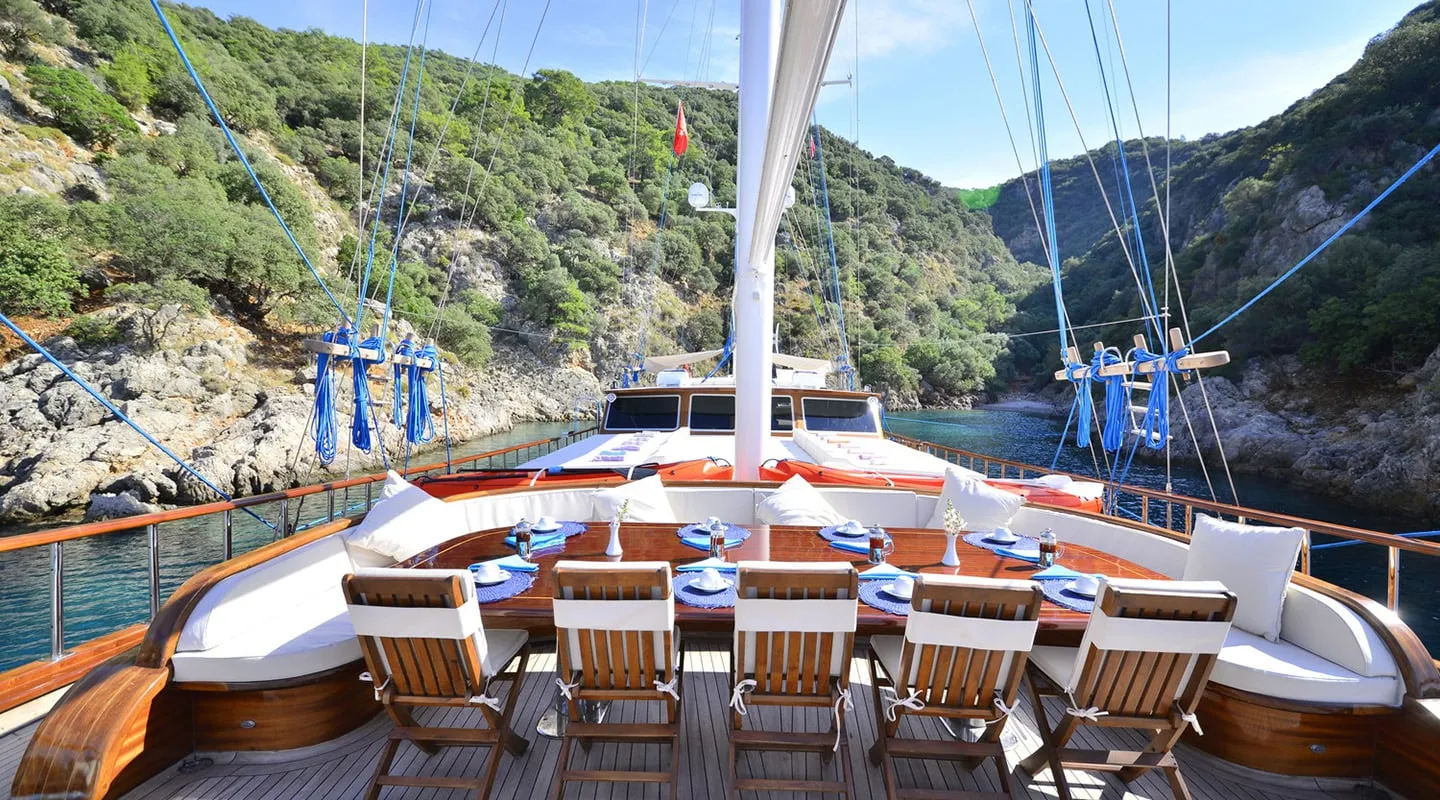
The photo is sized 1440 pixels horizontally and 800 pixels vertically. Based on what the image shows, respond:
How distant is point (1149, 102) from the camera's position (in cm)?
502

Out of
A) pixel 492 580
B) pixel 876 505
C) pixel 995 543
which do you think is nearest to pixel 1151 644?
pixel 995 543

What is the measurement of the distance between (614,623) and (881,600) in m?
0.91

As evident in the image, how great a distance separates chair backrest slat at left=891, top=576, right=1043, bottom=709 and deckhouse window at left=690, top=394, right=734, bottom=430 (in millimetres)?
5540

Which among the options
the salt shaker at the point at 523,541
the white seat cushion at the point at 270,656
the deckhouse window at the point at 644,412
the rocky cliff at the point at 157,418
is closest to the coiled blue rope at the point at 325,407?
the white seat cushion at the point at 270,656

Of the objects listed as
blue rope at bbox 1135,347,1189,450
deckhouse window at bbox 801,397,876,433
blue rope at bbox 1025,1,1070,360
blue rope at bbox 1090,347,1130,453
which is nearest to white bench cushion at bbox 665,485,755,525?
blue rope at bbox 1025,1,1070,360

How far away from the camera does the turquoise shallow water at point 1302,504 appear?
8.75 m

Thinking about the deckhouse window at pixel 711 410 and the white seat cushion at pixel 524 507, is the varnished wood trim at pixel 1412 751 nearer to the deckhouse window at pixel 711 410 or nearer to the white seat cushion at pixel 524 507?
the white seat cushion at pixel 524 507

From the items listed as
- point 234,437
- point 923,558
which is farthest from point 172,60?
point 923,558

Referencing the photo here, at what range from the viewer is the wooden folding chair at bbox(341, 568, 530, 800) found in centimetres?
159

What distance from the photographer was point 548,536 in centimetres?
268

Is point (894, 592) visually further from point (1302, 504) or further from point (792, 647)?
point (1302, 504)

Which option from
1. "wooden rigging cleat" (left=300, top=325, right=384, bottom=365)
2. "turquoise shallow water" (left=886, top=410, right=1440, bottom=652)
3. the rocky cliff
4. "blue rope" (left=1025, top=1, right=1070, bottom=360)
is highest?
"blue rope" (left=1025, top=1, right=1070, bottom=360)

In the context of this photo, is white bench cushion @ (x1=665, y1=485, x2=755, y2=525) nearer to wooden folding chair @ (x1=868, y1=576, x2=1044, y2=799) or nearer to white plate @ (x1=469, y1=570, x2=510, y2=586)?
white plate @ (x1=469, y1=570, x2=510, y2=586)

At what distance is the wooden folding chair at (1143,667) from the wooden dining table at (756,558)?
7.6 inches
